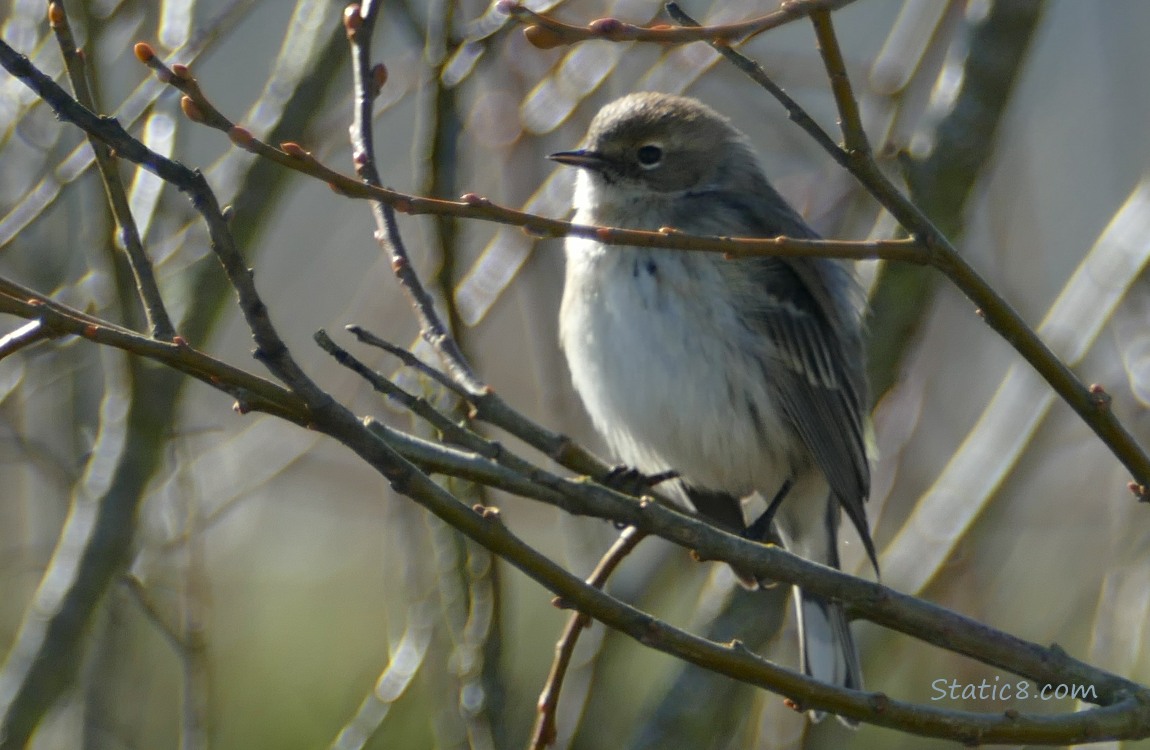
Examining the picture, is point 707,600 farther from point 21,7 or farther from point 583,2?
point 21,7

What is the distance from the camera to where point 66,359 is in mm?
4973

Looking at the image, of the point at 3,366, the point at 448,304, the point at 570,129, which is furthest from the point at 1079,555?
the point at 3,366

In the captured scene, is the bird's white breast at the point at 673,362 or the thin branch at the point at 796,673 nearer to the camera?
the thin branch at the point at 796,673

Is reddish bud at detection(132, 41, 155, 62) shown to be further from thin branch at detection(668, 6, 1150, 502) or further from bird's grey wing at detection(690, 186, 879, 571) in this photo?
bird's grey wing at detection(690, 186, 879, 571)

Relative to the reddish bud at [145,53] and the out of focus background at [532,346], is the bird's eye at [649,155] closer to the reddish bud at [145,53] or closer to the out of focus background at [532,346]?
the out of focus background at [532,346]

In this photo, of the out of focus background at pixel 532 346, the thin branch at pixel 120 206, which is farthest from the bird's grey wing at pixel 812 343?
the thin branch at pixel 120 206

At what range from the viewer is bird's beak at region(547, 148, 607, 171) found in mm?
4781

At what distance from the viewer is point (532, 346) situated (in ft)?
17.6

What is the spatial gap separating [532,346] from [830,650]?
65.2 inches

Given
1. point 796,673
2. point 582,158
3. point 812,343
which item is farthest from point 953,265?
point 582,158

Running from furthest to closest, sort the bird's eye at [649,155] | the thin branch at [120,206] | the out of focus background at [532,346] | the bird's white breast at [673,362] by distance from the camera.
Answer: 1. the bird's eye at [649,155]
2. the bird's white breast at [673,362]
3. the out of focus background at [532,346]
4. the thin branch at [120,206]

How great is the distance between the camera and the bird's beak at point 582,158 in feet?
15.7

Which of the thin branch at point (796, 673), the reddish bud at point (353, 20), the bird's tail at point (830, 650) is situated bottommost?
the thin branch at point (796, 673)

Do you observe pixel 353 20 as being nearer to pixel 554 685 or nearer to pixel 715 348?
pixel 554 685
